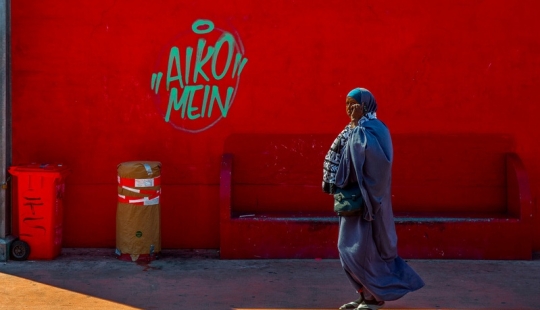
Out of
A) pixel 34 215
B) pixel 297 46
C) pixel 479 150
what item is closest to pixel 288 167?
pixel 297 46

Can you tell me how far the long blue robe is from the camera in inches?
264

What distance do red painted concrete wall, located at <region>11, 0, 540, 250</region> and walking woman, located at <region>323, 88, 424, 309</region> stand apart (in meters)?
2.66

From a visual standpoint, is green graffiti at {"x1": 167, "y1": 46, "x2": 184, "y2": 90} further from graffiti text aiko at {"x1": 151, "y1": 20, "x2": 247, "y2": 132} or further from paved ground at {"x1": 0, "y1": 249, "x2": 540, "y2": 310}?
paved ground at {"x1": 0, "y1": 249, "x2": 540, "y2": 310}

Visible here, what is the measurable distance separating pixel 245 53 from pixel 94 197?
92.5 inches

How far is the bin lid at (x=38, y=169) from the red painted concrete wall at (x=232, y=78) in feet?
1.50

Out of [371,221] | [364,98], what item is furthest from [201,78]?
[371,221]

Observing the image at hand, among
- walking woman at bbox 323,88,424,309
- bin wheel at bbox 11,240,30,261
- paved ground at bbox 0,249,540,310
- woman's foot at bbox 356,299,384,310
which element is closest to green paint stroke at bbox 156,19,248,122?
paved ground at bbox 0,249,540,310

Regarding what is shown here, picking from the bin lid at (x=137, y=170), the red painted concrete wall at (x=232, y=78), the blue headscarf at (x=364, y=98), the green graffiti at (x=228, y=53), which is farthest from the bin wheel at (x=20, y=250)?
the blue headscarf at (x=364, y=98)

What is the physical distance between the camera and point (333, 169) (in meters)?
6.89

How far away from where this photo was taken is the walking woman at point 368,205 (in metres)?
6.70

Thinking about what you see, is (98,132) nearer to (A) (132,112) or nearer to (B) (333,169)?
(A) (132,112)

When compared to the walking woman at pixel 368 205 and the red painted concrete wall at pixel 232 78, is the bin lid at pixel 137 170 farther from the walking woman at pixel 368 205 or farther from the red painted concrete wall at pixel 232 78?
the walking woman at pixel 368 205

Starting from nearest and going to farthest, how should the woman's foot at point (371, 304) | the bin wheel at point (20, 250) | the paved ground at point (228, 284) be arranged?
1. the woman's foot at point (371, 304)
2. the paved ground at point (228, 284)
3. the bin wheel at point (20, 250)

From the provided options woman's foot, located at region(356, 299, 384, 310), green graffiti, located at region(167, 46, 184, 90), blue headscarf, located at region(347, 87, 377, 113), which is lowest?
woman's foot, located at region(356, 299, 384, 310)
